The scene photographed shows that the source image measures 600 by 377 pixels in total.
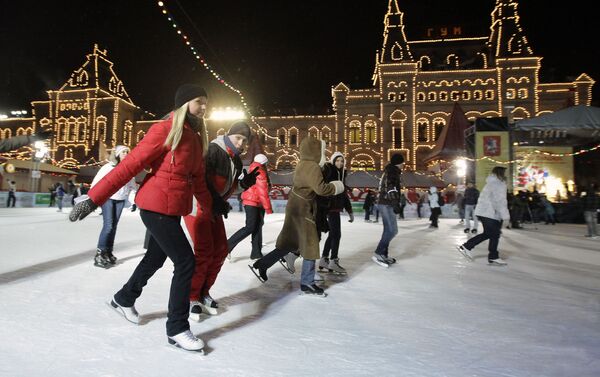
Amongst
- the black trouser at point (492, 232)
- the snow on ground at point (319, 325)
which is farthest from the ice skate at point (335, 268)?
the black trouser at point (492, 232)

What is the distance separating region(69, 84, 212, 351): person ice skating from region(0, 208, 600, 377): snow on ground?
0.83ft

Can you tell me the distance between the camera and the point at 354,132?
37156 mm

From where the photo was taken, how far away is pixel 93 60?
44375mm

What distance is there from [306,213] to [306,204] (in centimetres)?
8

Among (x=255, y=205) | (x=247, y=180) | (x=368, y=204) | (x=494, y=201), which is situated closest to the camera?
(x=247, y=180)

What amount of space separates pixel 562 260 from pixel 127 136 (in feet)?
152

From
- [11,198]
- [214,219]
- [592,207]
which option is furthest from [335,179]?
[11,198]

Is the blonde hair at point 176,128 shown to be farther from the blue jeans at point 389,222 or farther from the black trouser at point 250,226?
the blue jeans at point 389,222

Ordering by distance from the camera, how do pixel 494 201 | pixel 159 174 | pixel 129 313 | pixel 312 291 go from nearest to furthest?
pixel 159 174 < pixel 129 313 < pixel 312 291 < pixel 494 201

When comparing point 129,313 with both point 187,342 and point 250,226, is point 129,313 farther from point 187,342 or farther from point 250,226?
point 250,226

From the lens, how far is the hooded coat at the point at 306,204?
329 cm

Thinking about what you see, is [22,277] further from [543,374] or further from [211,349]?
[543,374]

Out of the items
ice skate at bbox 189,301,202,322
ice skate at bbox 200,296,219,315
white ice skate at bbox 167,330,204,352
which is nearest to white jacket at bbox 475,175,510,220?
ice skate at bbox 200,296,219,315

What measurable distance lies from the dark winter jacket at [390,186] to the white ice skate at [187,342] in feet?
11.2
